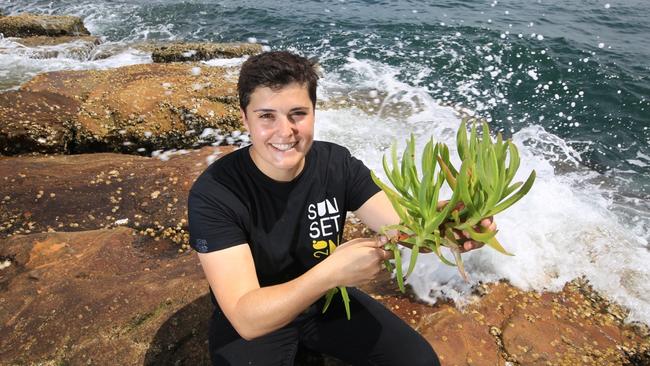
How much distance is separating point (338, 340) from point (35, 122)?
5526 millimetres

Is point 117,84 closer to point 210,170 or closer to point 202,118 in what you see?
point 202,118

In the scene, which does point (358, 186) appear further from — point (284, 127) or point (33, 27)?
point (33, 27)

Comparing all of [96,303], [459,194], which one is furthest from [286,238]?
[96,303]

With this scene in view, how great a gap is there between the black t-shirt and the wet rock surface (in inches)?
36.0

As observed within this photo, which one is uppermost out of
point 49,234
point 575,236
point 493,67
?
point 493,67

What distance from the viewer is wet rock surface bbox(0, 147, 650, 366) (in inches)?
121

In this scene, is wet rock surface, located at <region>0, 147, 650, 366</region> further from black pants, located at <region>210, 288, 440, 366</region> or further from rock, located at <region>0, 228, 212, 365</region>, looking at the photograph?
black pants, located at <region>210, 288, 440, 366</region>

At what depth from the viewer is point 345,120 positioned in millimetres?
8141

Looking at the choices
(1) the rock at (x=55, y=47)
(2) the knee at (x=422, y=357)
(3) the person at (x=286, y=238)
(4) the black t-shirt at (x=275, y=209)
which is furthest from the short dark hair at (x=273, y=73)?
(1) the rock at (x=55, y=47)

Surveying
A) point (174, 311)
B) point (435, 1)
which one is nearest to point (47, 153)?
point (174, 311)

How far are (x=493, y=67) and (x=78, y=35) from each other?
1245cm

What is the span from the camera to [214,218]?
7.80 feet

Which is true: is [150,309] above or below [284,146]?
below

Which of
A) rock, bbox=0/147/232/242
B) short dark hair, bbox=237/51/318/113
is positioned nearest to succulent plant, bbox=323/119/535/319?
short dark hair, bbox=237/51/318/113
